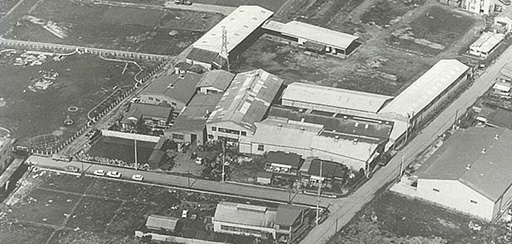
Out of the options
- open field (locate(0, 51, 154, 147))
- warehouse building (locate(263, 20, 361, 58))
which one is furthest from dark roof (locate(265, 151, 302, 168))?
warehouse building (locate(263, 20, 361, 58))

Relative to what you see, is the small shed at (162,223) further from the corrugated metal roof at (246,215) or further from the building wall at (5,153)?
the building wall at (5,153)

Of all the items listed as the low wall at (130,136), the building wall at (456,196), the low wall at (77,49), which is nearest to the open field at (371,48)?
the low wall at (77,49)

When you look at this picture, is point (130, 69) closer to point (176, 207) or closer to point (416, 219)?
point (176, 207)

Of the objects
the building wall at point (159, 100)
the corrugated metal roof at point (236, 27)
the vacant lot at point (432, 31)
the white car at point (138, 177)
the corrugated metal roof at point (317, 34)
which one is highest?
the vacant lot at point (432, 31)

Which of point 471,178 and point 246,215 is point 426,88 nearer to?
point 471,178

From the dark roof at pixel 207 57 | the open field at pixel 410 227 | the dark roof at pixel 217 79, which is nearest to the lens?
the open field at pixel 410 227

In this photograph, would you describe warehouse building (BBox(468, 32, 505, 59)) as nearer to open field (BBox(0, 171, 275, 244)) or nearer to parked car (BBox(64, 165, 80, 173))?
open field (BBox(0, 171, 275, 244))
